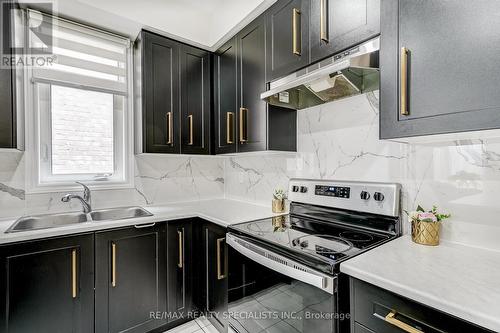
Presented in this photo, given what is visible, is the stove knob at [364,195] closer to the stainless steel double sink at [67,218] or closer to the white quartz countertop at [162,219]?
the white quartz countertop at [162,219]

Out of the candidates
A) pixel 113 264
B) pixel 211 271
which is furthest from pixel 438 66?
pixel 113 264

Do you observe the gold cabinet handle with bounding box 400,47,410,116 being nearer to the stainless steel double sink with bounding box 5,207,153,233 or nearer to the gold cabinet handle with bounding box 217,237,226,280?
the gold cabinet handle with bounding box 217,237,226,280

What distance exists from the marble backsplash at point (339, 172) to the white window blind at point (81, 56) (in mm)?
654

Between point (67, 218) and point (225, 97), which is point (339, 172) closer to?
point (225, 97)

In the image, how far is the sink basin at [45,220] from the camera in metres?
1.67

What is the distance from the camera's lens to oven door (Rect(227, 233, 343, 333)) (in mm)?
977

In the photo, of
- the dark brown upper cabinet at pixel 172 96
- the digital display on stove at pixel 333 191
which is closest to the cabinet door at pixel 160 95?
the dark brown upper cabinet at pixel 172 96

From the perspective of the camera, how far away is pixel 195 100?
7.41 ft

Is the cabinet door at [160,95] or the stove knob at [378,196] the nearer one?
the stove knob at [378,196]

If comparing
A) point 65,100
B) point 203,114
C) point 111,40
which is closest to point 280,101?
point 203,114

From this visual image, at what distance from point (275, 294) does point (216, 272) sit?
2.16 ft

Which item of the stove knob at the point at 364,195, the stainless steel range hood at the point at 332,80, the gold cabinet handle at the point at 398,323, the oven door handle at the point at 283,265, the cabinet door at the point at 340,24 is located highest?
the cabinet door at the point at 340,24

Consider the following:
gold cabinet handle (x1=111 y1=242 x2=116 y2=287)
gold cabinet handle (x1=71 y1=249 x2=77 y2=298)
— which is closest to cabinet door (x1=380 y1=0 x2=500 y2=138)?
gold cabinet handle (x1=111 y1=242 x2=116 y2=287)

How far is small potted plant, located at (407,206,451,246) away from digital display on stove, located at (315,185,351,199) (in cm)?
39
